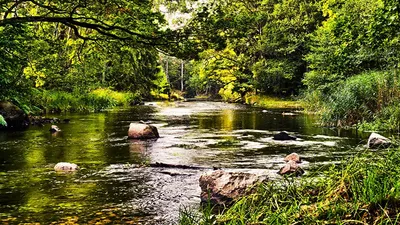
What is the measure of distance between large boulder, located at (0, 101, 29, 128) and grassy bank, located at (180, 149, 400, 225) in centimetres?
1692

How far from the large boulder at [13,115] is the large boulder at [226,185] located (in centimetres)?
1519

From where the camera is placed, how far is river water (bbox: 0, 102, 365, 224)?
6.83m

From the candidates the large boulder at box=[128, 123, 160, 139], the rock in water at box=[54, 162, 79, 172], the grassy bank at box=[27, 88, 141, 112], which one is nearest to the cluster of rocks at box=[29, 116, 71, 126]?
the grassy bank at box=[27, 88, 141, 112]

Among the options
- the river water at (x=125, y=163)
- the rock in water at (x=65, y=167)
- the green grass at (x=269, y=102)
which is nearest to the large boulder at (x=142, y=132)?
the river water at (x=125, y=163)

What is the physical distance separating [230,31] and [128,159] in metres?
4.27

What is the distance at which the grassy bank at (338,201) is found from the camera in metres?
4.16

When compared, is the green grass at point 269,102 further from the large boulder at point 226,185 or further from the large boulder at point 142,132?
the large boulder at point 226,185

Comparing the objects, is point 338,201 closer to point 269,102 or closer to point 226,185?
point 226,185

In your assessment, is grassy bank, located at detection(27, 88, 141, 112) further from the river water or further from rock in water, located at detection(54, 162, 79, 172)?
rock in water, located at detection(54, 162, 79, 172)

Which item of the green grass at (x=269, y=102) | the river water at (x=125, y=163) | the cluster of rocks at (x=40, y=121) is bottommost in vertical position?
the river water at (x=125, y=163)

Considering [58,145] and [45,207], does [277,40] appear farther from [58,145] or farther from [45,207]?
[45,207]

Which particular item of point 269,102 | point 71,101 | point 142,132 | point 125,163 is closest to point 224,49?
point 125,163

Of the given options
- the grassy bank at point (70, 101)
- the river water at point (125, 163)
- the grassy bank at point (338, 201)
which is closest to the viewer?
the grassy bank at point (338, 201)

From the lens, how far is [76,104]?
1232 inches
